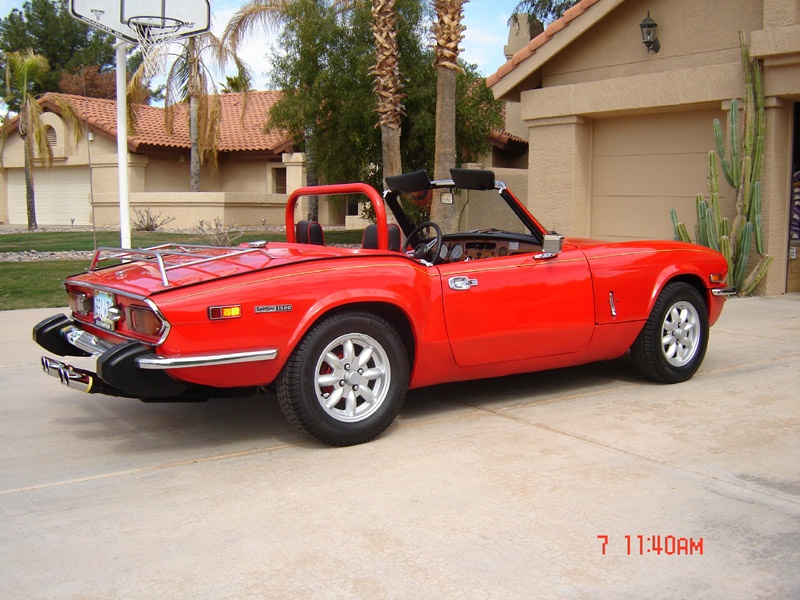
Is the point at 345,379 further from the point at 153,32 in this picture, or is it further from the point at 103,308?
the point at 153,32

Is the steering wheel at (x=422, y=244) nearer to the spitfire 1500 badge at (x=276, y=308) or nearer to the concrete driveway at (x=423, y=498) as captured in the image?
the concrete driveway at (x=423, y=498)

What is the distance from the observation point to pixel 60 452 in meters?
4.51

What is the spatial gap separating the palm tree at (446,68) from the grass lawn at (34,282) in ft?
19.1

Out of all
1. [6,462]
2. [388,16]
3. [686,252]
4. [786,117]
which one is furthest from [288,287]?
[388,16]

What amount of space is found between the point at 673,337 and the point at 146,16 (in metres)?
7.66

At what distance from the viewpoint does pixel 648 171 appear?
12148 millimetres

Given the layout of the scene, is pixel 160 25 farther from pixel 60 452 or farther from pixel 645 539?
pixel 645 539

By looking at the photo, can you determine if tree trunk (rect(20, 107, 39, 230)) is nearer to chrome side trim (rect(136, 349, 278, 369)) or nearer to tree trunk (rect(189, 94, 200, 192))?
tree trunk (rect(189, 94, 200, 192))

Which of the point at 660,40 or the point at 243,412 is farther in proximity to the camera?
the point at 660,40

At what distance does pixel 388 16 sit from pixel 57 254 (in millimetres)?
8275

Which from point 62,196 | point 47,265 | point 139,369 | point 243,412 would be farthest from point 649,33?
point 62,196

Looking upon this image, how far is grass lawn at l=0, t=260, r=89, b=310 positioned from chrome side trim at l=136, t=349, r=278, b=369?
6376mm

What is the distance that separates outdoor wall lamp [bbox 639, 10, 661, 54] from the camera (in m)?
11.6

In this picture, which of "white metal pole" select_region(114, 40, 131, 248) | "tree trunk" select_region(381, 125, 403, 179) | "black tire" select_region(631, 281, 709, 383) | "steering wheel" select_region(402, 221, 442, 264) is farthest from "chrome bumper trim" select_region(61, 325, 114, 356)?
"tree trunk" select_region(381, 125, 403, 179)
